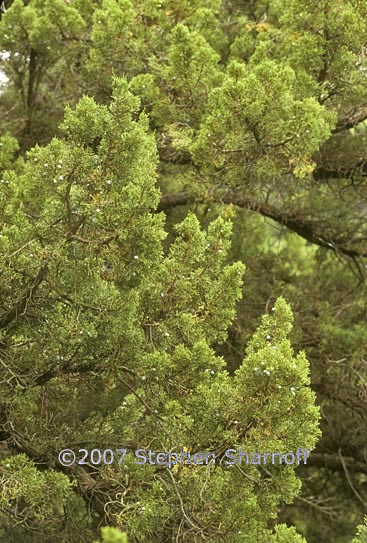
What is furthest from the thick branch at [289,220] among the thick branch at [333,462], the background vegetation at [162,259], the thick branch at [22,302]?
the thick branch at [22,302]

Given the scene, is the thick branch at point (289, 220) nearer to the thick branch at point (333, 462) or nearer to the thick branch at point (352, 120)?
the thick branch at point (352, 120)

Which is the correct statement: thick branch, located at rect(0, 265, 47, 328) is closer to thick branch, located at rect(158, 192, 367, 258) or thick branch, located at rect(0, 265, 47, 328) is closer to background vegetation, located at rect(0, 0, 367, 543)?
background vegetation, located at rect(0, 0, 367, 543)

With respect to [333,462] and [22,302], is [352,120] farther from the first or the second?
[333,462]

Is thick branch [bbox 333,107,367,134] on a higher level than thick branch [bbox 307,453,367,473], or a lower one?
higher

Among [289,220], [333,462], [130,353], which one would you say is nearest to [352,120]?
[289,220]

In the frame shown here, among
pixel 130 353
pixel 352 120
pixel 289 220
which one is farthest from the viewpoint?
pixel 289 220

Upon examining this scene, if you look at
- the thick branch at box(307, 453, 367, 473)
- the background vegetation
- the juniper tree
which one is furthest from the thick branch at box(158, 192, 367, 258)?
the juniper tree

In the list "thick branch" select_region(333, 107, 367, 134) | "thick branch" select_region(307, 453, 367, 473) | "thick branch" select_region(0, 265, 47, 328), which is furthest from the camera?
"thick branch" select_region(307, 453, 367, 473)

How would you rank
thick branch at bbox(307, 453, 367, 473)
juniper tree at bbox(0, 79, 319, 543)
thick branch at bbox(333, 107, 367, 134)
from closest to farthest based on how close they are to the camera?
juniper tree at bbox(0, 79, 319, 543), thick branch at bbox(333, 107, 367, 134), thick branch at bbox(307, 453, 367, 473)

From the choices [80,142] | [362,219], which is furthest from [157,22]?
[80,142]

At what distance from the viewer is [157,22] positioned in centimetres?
699

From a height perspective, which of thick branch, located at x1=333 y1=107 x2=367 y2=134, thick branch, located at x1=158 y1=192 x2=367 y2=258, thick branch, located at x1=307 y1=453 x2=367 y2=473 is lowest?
thick branch, located at x1=307 y1=453 x2=367 y2=473

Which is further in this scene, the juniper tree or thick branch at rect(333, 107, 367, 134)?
thick branch at rect(333, 107, 367, 134)

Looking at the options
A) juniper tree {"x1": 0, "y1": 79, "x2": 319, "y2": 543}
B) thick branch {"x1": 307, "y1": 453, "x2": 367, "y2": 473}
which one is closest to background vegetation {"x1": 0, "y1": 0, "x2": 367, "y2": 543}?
juniper tree {"x1": 0, "y1": 79, "x2": 319, "y2": 543}
